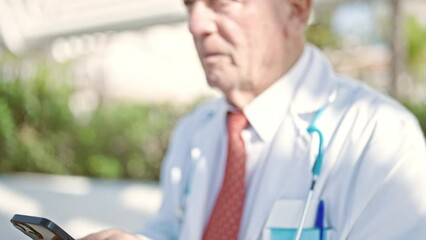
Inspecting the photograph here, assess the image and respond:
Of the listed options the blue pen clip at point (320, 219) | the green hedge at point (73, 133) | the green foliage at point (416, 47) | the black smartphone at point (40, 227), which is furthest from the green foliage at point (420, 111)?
the green foliage at point (416, 47)

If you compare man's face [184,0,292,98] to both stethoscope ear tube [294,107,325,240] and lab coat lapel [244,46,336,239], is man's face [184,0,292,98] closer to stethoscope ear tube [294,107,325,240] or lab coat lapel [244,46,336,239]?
lab coat lapel [244,46,336,239]

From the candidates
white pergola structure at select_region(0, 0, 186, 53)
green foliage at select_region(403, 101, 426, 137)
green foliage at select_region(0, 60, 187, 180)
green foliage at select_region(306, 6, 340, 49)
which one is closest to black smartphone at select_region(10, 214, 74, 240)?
white pergola structure at select_region(0, 0, 186, 53)

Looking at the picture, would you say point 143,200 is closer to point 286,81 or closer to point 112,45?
point 286,81

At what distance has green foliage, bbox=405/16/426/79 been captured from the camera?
2091 centimetres

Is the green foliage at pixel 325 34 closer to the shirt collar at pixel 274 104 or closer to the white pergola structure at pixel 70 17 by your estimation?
the white pergola structure at pixel 70 17

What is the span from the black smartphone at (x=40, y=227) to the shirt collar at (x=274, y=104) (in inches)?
22.9

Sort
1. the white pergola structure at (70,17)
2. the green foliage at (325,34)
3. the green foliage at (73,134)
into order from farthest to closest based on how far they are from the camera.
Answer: the green foliage at (325,34)
the green foliage at (73,134)
the white pergola structure at (70,17)

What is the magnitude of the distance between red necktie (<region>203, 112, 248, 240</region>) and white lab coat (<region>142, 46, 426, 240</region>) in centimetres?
3

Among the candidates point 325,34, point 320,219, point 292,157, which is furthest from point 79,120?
point 325,34

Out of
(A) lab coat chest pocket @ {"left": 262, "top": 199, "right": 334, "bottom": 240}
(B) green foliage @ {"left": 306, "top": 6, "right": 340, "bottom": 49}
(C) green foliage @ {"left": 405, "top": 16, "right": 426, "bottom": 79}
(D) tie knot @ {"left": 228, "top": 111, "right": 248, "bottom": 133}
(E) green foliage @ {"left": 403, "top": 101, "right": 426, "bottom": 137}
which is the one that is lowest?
(C) green foliage @ {"left": 405, "top": 16, "right": 426, "bottom": 79}

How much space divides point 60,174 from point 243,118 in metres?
5.93

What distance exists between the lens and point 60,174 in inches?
→ 308

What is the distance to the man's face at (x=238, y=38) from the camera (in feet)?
6.55

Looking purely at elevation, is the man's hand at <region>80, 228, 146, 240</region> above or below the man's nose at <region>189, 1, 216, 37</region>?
below
